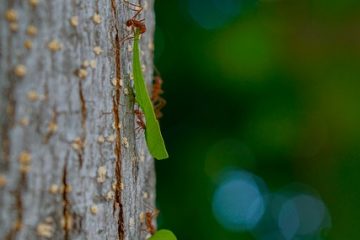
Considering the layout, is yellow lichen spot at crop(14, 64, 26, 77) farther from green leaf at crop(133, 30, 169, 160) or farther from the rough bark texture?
green leaf at crop(133, 30, 169, 160)

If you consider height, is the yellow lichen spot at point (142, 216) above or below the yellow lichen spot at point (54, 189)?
below

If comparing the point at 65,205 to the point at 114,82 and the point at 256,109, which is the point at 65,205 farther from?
the point at 256,109

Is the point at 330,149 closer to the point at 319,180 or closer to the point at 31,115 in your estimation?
the point at 319,180

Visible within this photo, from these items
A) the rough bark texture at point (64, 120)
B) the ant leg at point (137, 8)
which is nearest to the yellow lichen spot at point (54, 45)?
the rough bark texture at point (64, 120)

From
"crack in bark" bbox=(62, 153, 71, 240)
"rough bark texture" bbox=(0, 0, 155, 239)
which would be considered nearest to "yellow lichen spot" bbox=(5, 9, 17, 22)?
"rough bark texture" bbox=(0, 0, 155, 239)

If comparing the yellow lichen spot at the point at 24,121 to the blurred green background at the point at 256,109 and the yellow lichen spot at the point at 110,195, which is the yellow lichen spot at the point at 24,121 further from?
the blurred green background at the point at 256,109

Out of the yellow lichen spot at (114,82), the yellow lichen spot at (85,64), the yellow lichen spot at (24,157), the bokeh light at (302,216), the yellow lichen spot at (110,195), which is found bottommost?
the bokeh light at (302,216)

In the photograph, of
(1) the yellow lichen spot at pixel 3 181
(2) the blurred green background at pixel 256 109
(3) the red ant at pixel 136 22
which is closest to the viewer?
(1) the yellow lichen spot at pixel 3 181
